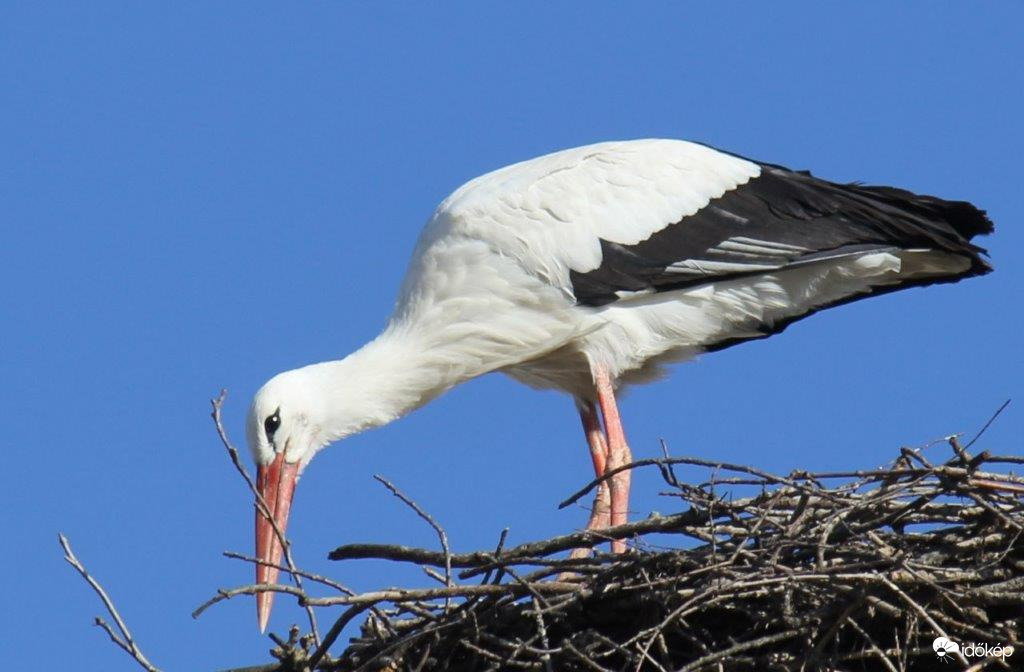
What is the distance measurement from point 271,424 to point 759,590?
345 centimetres

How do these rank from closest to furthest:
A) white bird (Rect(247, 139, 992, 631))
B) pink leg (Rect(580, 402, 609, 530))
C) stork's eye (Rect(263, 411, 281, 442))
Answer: stork's eye (Rect(263, 411, 281, 442)), white bird (Rect(247, 139, 992, 631)), pink leg (Rect(580, 402, 609, 530))

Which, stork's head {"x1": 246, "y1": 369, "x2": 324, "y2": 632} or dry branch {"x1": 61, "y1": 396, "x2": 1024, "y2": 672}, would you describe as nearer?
dry branch {"x1": 61, "y1": 396, "x2": 1024, "y2": 672}

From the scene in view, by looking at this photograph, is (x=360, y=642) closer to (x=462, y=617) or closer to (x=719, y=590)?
(x=462, y=617)

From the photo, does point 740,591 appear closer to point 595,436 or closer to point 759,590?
point 759,590

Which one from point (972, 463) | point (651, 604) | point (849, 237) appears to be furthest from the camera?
point (849, 237)

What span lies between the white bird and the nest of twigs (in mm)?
2277

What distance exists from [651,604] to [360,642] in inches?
48.9

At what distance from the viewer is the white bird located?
10.1 metres

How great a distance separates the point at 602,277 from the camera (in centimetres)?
1008

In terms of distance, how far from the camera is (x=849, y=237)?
10078mm

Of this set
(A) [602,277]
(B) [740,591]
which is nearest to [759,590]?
(B) [740,591]

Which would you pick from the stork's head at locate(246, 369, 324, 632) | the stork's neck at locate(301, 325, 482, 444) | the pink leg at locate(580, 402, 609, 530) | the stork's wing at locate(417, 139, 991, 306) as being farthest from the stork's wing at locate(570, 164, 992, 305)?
the stork's head at locate(246, 369, 324, 632)

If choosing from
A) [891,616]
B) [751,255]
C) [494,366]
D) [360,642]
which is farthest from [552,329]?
[891,616]

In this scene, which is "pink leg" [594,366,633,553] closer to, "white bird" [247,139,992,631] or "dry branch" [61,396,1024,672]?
"white bird" [247,139,992,631]
